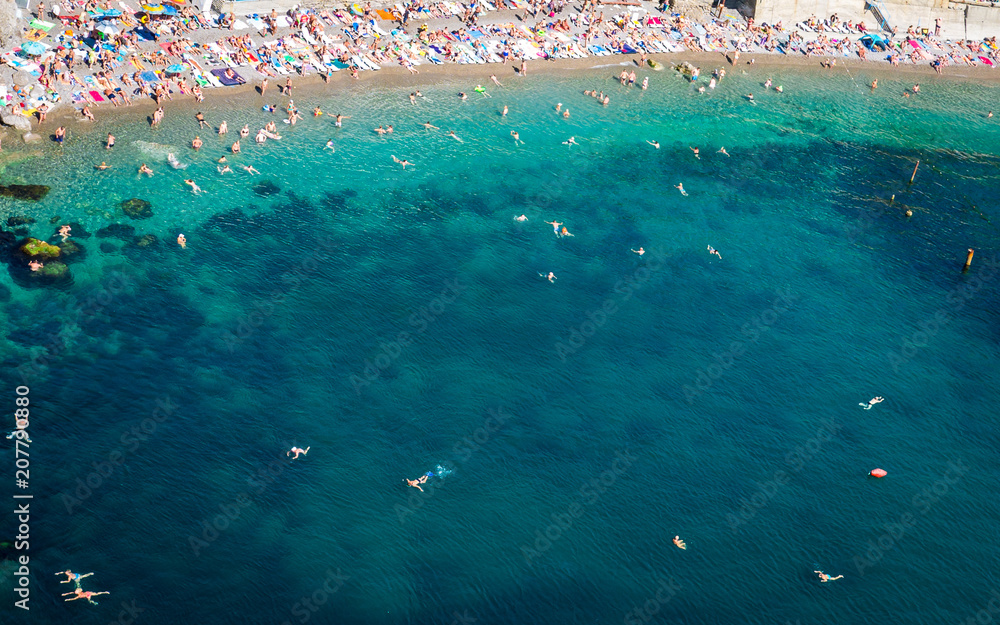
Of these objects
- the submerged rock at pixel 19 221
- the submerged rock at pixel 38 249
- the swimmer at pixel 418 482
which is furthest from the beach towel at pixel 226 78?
the swimmer at pixel 418 482

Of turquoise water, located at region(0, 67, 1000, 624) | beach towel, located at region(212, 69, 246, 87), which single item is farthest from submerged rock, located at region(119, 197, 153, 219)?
beach towel, located at region(212, 69, 246, 87)

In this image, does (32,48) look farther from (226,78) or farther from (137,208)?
(137,208)

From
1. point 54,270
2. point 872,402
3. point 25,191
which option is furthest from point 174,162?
point 872,402

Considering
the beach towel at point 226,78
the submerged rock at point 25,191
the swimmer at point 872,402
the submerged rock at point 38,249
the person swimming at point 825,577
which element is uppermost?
the beach towel at point 226,78

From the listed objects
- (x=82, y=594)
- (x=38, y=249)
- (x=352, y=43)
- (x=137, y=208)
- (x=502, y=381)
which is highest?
(x=352, y=43)

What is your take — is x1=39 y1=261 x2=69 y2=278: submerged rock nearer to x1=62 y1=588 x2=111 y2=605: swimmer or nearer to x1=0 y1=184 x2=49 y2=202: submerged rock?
x1=0 y1=184 x2=49 y2=202: submerged rock

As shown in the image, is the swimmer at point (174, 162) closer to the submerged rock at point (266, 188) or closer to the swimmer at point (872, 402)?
the submerged rock at point (266, 188)
